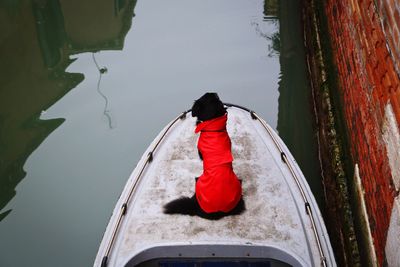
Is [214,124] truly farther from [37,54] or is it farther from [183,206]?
[37,54]

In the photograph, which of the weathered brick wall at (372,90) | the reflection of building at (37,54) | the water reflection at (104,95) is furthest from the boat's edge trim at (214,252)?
the water reflection at (104,95)

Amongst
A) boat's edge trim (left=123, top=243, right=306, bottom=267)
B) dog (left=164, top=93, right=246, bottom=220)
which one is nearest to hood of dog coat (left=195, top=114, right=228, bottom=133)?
dog (left=164, top=93, right=246, bottom=220)

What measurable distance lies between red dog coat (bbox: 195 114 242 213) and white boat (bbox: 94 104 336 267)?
235 mm

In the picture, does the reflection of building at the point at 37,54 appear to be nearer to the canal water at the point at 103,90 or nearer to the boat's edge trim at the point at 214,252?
the canal water at the point at 103,90

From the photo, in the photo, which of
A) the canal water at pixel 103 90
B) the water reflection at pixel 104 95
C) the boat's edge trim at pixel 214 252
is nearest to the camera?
the boat's edge trim at pixel 214 252

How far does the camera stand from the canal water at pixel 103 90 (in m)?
4.73

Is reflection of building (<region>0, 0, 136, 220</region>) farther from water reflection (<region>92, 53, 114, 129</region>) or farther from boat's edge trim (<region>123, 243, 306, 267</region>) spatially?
Answer: boat's edge trim (<region>123, 243, 306, 267</region>)

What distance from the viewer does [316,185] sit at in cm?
471

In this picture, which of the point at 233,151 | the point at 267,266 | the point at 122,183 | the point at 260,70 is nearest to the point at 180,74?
the point at 260,70

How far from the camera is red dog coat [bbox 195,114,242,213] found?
10.5 feet

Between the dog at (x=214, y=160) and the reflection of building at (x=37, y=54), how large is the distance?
2587 millimetres

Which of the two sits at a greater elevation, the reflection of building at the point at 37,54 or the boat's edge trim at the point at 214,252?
the reflection of building at the point at 37,54

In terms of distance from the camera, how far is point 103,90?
250 inches

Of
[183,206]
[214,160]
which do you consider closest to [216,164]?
[214,160]
